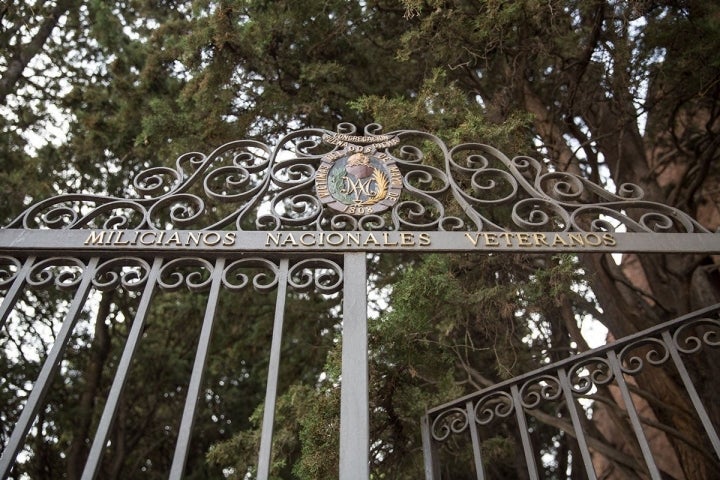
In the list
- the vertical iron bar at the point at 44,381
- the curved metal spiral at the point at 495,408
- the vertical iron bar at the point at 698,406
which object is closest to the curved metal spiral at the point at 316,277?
the vertical iron bar at the point at 44,381

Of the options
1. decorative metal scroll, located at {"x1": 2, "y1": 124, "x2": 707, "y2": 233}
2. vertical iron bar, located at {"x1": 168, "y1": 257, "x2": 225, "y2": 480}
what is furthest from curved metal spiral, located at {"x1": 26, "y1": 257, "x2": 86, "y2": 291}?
vertical iron bar, located at {"x1": 168, "y1": 257, "x2": 225, "y2": 480}

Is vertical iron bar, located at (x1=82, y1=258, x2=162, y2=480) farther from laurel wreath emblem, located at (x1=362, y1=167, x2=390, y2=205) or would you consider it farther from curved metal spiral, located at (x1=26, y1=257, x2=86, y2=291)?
laurel wreath emblem, located at (x1=362, y1=167, x2=390, y2=205)

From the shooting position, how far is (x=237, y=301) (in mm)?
9148

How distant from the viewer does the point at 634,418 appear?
10.3ft

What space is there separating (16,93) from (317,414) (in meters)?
7.74

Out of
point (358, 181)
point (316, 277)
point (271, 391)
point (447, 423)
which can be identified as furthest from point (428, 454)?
point (358, 181)

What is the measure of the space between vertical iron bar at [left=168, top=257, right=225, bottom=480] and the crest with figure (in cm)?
85

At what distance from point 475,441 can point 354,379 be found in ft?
3.29

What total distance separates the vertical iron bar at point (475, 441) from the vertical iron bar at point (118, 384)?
6.14ft

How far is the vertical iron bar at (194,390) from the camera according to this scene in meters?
2.65

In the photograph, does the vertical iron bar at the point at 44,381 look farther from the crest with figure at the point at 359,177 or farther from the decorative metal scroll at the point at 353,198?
the crest with figure at the point at 359,177

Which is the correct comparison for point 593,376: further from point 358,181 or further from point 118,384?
point 118,384

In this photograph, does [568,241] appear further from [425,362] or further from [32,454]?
[32,454]

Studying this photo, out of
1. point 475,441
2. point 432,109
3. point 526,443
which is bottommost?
point 526,443
